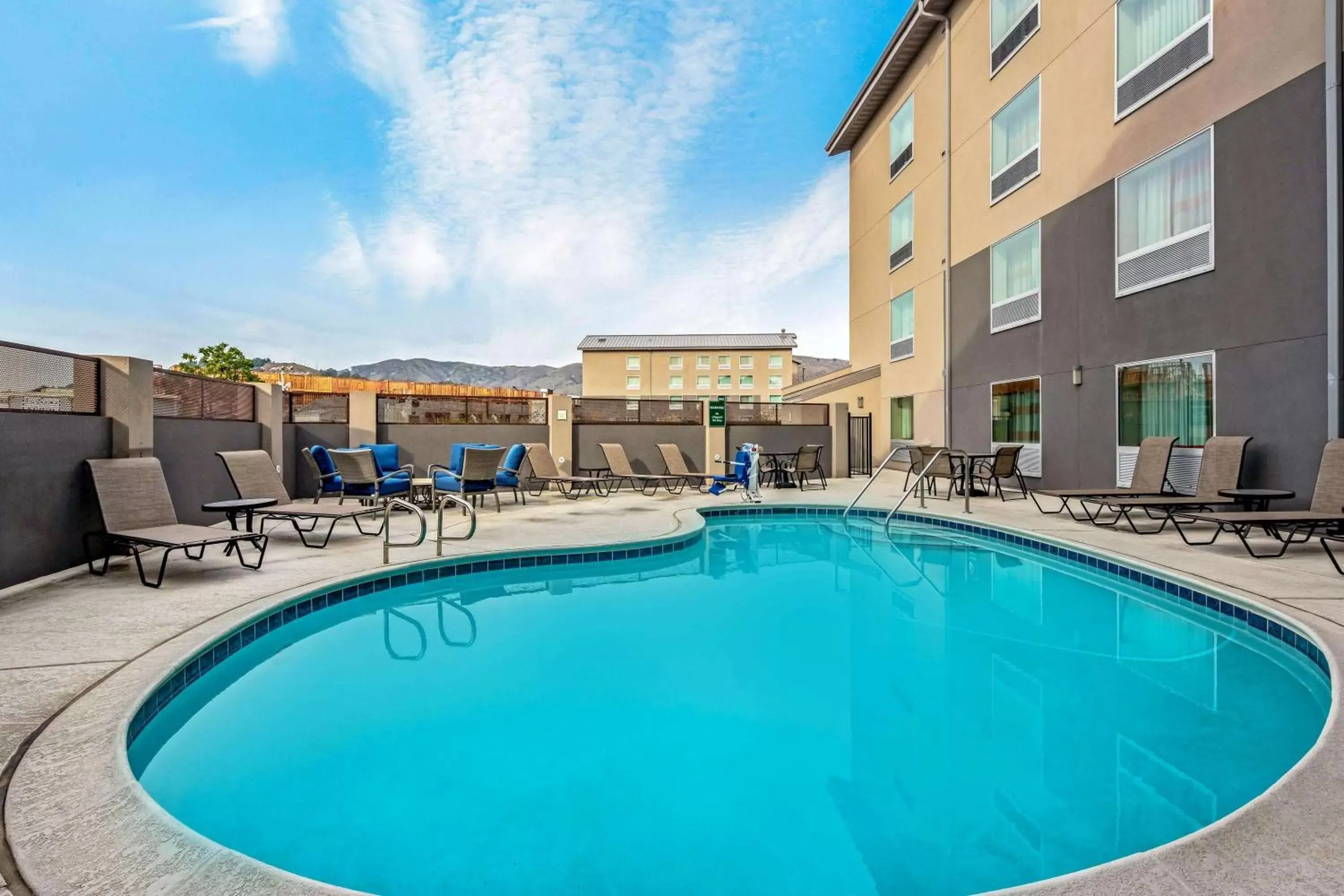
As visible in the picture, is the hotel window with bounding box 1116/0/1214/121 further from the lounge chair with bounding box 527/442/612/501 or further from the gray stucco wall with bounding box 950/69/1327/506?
the lounge chair with bounding box 527/442/612/501

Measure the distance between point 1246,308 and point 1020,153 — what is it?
19.1 ft

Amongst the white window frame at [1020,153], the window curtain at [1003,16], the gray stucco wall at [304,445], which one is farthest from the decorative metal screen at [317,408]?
the window curtain at [1003,16]

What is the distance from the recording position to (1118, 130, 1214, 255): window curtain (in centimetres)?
765

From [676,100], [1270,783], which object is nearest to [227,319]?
[676,100]

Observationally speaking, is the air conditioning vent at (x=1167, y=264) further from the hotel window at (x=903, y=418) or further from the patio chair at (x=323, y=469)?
the patio chair at (x=323, y=469)

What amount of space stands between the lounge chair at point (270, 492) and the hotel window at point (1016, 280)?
1088 centimetres

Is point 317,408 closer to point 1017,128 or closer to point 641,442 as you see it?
point 641,442

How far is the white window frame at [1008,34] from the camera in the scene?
429 inches

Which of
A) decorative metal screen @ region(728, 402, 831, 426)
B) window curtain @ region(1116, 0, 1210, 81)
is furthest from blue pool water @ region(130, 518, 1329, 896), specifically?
decorative metal screen @ region(728, 402, 831, 426)

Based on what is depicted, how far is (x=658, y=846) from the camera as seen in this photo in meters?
2.10

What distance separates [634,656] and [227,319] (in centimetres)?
4112

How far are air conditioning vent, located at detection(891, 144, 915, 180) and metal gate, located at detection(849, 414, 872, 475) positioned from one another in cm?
634

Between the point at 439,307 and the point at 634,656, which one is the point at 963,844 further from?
the point at 439,307

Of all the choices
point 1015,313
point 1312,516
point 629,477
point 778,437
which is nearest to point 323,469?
point 629,477
